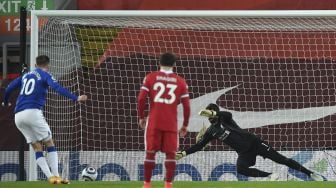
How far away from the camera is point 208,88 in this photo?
1739 centimetres

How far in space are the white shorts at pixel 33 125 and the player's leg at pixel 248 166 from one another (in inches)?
150

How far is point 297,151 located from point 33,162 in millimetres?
5100

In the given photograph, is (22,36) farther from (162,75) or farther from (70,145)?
(162,75)

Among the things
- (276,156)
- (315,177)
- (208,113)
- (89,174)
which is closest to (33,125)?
(89,174)

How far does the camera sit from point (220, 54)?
1747cm

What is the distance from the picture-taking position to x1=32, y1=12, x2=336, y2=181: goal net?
16.8 m

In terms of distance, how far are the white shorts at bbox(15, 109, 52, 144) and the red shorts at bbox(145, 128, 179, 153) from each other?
→ 2.46 meters

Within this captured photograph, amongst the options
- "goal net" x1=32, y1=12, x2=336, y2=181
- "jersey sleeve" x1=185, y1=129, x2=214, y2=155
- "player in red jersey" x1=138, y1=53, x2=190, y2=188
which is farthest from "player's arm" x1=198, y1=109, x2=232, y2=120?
"player in red jersey" x1=138, y1=53, x2=190, y2=188

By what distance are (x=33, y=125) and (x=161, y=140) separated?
104 inches

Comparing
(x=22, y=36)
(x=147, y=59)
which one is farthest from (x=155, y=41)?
Answer: (x=22, y=36)

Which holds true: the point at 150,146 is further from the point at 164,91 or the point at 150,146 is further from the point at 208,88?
A: the point at 208,88

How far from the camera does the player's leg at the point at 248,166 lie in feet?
49.7

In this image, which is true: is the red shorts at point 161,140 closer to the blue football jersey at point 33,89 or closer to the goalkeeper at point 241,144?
the blue football jersey at point 33,89

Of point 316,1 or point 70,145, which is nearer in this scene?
point 70,145
